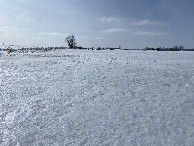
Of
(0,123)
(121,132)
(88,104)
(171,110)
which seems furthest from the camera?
(88,104)

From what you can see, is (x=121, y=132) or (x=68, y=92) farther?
(x=68, y=92)

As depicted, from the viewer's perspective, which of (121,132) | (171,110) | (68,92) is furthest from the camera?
(68,92)

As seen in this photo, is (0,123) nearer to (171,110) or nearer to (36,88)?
(36,88)

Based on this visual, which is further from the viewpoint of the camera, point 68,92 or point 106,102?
point 68,92

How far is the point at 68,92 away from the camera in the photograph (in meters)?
6.74

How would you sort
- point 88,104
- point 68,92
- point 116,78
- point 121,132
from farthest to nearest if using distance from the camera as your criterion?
point 116,78 < point 68,92 < point 88,104 < point 121,132

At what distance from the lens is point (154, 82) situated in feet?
25.5

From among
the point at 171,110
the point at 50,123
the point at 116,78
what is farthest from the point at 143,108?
the point at 116,78

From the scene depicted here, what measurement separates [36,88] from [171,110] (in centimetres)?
396

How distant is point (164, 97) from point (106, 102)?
147 centimetres

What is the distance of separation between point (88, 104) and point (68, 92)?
4.01 ft

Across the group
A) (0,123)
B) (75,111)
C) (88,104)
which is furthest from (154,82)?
(0,123)

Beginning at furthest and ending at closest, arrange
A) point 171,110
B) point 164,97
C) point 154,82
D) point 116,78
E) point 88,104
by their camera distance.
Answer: point 116,78
point 154,82
point 164,97
point 88,104
point 171,110

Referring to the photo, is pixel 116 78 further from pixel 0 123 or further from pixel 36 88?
pixel 0 123
